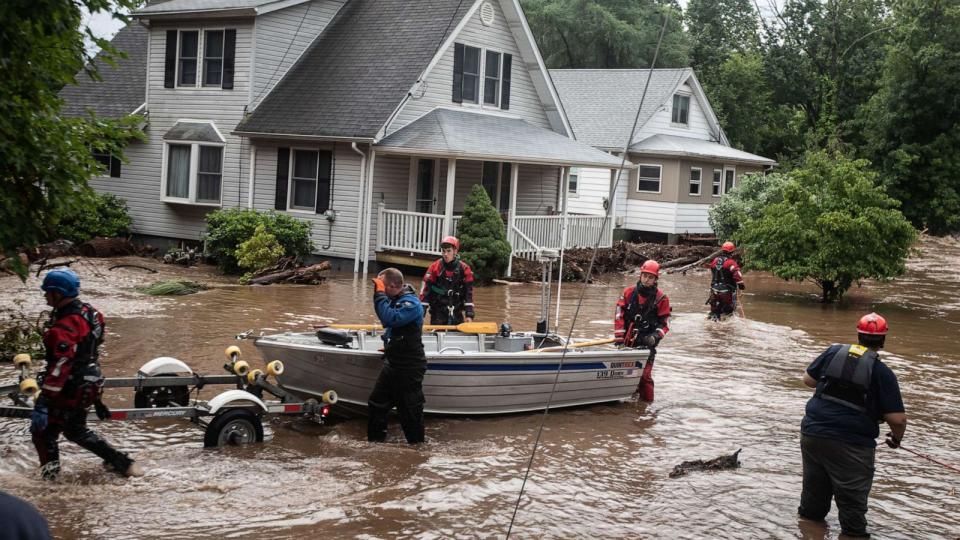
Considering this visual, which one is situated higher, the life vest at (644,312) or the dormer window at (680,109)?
the dormer window at (680,109)

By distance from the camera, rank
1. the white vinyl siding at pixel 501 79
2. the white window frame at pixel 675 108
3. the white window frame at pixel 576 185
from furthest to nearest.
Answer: the white window frame at pixel 675 108, the white window frame at pixel 576 185, the white vinyl siding at pixel 501 79

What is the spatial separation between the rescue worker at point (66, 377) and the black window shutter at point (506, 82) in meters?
20.2

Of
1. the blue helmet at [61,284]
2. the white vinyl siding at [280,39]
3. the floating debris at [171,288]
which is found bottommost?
the floating debris at [171,288]

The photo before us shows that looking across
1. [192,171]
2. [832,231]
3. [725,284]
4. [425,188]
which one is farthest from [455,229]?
[832,231]

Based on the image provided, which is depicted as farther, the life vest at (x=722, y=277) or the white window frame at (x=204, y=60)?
the white window frame at (x=204, y=60)

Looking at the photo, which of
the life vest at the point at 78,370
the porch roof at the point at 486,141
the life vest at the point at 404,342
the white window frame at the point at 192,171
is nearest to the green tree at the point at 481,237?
the porch roof at the point at 486,141

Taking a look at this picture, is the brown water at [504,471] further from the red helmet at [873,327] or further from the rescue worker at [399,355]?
the red helmet at [873,327]

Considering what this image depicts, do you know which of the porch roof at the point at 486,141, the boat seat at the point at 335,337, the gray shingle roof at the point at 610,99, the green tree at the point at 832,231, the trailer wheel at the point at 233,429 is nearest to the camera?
the trailer wheel at the point at 233,429

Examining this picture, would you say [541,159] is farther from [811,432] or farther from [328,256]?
[811,432]

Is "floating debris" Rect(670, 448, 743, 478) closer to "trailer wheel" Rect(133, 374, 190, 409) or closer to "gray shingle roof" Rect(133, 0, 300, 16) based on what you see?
"trailer wheel" Rect(133, 374, 190, 409)

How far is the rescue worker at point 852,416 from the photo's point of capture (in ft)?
24.7

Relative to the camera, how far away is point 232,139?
25453 mm

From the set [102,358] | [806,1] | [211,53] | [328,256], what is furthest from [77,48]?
[806,1]

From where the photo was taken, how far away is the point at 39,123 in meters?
7.38
